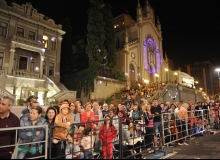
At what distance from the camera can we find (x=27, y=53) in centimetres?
2283

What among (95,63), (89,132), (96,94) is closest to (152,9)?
(95,63)

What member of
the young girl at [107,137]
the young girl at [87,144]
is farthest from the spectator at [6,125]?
the young girl at [107,137]

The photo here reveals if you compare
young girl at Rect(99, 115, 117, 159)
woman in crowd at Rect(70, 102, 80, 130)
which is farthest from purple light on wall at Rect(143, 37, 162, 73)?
young girl at Rect(99, 115, 117, 159)

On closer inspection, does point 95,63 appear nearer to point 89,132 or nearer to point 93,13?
point 93,13

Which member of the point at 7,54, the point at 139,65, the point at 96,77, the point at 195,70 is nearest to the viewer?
the point at 7,54

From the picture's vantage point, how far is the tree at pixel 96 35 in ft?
84.4

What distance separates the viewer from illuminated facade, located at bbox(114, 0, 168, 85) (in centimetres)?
3319

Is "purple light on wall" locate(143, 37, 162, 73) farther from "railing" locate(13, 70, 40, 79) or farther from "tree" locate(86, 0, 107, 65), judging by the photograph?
"railing" locate(13, 70, 40, 79)

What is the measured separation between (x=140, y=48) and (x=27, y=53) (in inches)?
836

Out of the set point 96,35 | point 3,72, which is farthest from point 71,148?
point 96,35

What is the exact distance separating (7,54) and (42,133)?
20.2m

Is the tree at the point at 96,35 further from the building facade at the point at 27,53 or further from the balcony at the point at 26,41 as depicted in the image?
the balcony at the point at 26,41

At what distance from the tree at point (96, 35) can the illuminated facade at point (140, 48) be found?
6.89 m

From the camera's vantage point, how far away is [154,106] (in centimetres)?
783
